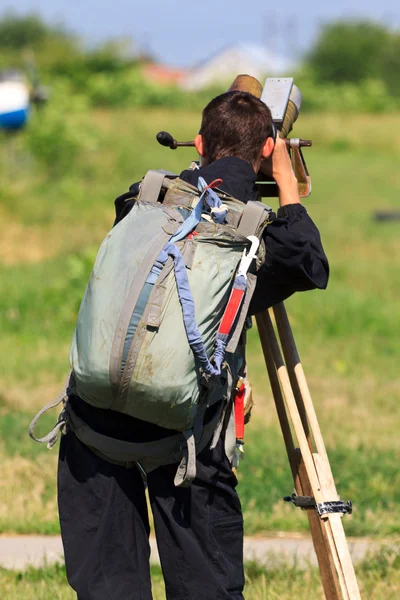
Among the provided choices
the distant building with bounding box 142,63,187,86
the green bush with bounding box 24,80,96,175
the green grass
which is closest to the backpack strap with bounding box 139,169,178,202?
the green grass

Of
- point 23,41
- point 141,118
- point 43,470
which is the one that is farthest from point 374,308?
point 23,41

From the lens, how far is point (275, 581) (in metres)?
4.73

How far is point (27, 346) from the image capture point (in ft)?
35.7

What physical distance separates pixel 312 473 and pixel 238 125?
114 cm

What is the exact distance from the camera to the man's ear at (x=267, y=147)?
10.8ft

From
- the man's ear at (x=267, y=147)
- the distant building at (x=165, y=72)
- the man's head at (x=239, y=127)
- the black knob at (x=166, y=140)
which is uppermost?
the distant building at (x=165, y=72)

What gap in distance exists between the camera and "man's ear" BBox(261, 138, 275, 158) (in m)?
3.29

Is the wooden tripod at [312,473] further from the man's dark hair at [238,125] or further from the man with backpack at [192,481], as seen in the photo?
the man's dark hair at [238,125]

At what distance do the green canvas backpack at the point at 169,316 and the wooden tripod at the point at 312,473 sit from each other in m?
0.40

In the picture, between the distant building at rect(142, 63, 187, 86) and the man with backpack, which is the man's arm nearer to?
the man with backpack

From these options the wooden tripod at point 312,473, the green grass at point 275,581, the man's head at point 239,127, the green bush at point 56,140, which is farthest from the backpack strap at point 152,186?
the green bush at point 56,140

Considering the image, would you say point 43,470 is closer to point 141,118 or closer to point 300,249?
point 300,249

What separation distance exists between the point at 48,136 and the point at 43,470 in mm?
→ 17970

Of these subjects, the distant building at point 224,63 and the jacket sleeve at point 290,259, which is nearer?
the jacket sleeve at point 290,259
